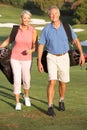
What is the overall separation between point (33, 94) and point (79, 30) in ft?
88.6

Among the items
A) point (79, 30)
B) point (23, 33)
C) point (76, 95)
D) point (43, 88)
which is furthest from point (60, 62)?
point (79, 30)

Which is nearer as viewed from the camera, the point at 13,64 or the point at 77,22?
the point at 13,64

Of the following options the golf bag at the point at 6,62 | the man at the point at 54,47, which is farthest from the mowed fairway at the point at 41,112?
the golf bag at the point at 6,62

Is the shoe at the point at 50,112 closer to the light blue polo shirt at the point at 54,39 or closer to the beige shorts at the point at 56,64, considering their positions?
the beige shorts at the point at 56,64

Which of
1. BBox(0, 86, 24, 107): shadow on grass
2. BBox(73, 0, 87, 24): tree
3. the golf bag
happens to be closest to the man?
the golf bag

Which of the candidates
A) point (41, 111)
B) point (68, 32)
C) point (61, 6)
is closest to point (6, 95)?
point (41, 111)

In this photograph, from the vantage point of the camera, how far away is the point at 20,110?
932 cm

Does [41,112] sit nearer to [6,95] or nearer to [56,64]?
[56,64]

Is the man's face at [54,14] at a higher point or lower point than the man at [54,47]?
higher

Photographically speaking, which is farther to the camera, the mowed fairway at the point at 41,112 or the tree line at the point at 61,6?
the tree line at the point at 61,6

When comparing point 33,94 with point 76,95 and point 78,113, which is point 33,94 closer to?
point 76,95

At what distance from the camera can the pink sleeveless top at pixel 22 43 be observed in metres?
9.34

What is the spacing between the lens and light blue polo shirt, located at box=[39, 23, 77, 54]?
8.84 meters

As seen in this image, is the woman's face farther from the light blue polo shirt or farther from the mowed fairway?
the mowed fairway
